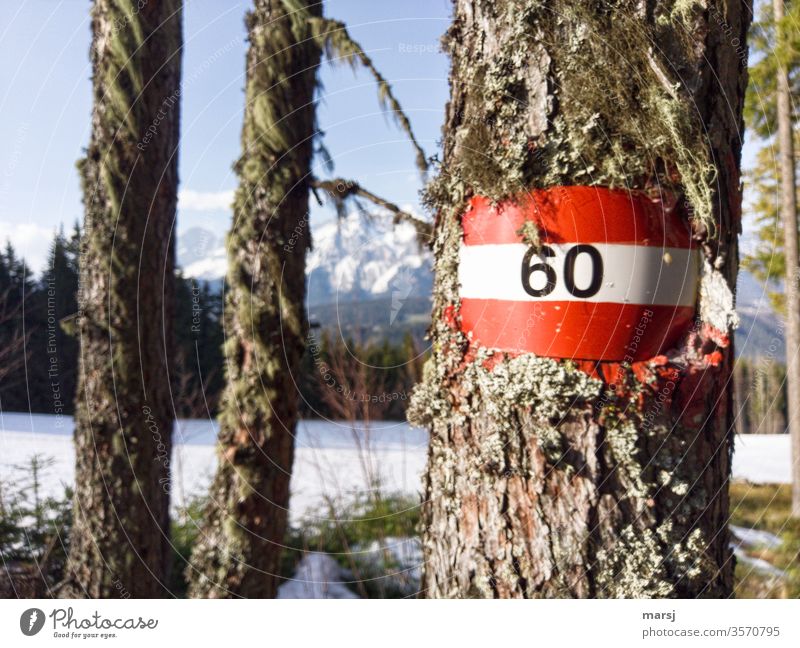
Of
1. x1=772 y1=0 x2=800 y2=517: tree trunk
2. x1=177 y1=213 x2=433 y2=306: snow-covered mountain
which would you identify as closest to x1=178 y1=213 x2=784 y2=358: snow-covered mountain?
x1=177 y1=213 x2=433 y2=306: snow-covered mountain

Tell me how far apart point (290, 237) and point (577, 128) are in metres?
2.09

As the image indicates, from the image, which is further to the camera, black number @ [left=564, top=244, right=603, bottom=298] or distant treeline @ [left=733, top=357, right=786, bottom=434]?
distant treeline @ [left=733, top=357, right=786, bottom=434]

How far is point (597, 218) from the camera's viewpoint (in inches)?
42.1

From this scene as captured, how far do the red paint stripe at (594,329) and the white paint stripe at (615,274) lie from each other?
0.02m

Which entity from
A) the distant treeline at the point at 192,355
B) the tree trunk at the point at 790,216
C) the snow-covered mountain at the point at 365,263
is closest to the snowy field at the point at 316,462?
the distant treeline at the point at 192,355

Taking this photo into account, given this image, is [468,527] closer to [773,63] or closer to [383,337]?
[383,337]

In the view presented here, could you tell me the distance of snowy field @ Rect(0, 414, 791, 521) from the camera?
12.4ft

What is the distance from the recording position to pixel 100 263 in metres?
2.87

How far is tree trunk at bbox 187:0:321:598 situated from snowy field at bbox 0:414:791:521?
0.58 meters

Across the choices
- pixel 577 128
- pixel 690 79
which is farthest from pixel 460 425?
pixel 690 79

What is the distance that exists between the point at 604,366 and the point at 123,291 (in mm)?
2724

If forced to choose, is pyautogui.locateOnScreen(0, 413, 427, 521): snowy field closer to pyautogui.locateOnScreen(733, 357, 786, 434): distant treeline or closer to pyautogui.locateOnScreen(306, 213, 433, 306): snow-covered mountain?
pyautogui.locateOnScreen(306, 213, 433, 306): snow-covered mountain

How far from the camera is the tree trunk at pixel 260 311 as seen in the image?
9.45 feet

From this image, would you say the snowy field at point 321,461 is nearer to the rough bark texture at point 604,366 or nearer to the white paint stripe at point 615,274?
the rough bark texture at point 604,366
